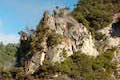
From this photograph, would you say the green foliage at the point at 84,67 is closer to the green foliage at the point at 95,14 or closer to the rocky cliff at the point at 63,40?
the rocky cliff at the point at 63,40

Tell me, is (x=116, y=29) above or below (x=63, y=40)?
above

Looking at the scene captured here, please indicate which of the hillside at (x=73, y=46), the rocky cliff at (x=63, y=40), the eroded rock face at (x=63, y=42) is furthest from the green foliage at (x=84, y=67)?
the eroded rock face at (x=63, y=42)

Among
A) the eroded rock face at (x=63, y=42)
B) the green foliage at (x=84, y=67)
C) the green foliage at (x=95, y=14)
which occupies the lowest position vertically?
the green foliage at (x=84, y=67)

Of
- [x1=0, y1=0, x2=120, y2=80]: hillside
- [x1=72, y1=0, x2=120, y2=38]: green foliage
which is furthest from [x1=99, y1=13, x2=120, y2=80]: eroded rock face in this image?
[x1=72, y1=0, x2=120, y2=38]: green foliage

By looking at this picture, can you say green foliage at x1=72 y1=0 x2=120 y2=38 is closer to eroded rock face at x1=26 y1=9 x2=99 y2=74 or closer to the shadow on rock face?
the shadow on rock face

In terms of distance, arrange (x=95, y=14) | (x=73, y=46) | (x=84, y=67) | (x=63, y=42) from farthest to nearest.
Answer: (x=95, y=14), (x=73, y=46), (x=63, y=42), (x=84, y=67)

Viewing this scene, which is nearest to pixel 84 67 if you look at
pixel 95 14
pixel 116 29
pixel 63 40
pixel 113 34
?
pixel 63 40

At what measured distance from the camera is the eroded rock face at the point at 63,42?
30.0 m

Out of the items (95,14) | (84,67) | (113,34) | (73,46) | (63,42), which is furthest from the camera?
(95,14)

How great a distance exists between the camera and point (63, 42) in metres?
→ 31.0

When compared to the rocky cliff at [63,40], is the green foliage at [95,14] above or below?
above

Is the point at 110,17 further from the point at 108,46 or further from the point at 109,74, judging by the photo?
the point at 109,74

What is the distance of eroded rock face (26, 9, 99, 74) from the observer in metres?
30.0

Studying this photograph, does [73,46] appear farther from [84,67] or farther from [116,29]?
[116,29]
